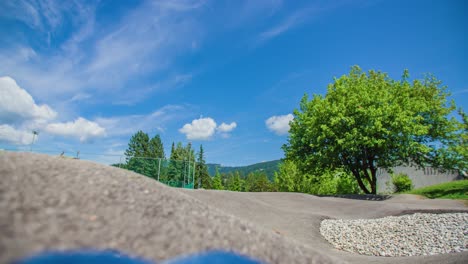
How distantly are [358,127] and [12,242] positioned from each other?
13.4m

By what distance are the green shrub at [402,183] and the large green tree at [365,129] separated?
26.8 ft

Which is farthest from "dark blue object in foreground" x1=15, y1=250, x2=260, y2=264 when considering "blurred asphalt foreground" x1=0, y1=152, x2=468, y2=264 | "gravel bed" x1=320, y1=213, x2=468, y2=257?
"gravel bed" x1=320, y1=213, x2=468, y2=257

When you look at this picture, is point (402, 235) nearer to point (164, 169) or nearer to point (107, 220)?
point (107, 220)

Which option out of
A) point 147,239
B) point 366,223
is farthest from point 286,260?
point 366,223

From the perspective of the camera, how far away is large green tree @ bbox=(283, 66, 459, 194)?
12242 millimetres

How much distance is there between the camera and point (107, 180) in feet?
7.32

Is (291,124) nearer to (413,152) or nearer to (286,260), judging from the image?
(413,152)

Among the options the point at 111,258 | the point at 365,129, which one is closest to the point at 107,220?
the point at 111,258

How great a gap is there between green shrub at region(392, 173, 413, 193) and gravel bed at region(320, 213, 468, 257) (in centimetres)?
1732

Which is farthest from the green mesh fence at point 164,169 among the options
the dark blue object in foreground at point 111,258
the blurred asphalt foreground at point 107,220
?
the dark blue object in foreground at point 111,258

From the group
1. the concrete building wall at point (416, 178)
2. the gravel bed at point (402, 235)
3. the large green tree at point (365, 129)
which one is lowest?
the gravel bed at point (402, 235)

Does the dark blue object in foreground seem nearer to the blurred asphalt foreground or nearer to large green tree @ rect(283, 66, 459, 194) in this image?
A: the blurred asphalt foreground

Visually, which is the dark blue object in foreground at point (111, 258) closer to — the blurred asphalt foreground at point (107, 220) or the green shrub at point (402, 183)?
the blurred asphalt foreground at point (107, 220)

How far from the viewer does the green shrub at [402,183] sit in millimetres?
21609
